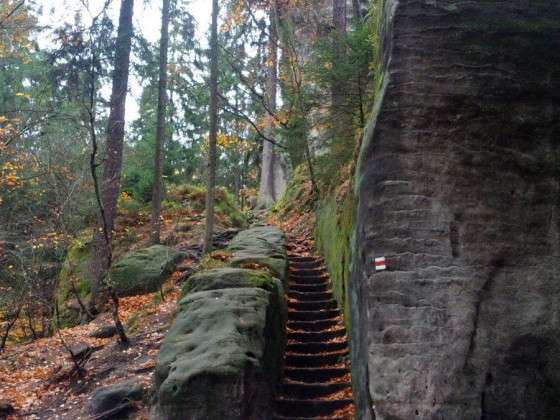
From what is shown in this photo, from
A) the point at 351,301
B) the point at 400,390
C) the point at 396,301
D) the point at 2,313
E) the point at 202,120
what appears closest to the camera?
the point at 400,390

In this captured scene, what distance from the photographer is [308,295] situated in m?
10.9

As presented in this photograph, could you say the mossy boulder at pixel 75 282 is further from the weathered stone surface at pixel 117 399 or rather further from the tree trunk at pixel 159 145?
the weathered stone surface at pixel 117 399

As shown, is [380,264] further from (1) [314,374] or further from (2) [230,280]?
(2) [230,280]

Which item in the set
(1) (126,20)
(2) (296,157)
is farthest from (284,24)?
(1) (126,20)

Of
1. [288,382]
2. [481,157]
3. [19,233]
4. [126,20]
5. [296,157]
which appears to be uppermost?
[126,20]

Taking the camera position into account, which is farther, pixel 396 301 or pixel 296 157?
pixel 296 157

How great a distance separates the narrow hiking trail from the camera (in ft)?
23.6

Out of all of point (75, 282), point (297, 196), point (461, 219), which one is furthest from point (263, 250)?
point (297, 196)

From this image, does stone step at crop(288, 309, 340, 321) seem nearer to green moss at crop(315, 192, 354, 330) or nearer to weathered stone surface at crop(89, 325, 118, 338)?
Answer: green moss at crop(315, 192, 354, 330)

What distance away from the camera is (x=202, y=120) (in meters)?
27.3

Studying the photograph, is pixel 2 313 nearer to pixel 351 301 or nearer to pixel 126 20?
pixel 126 20

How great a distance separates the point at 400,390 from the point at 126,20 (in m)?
12.2

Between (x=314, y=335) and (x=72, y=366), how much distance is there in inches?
175

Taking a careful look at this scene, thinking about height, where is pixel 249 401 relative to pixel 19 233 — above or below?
below
